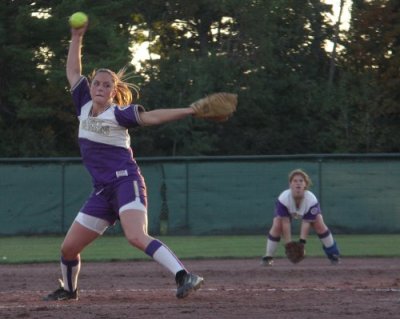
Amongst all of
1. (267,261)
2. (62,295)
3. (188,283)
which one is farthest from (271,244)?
(188,283)

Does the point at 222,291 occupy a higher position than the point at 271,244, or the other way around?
the point at 222,291

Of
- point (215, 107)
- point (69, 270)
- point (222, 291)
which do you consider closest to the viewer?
point (215, 107)

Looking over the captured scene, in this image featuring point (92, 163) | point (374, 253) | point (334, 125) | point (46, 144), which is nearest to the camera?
Answer: point (92, 163)

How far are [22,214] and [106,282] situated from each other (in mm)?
10567

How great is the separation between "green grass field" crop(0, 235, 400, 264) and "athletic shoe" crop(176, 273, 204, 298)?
6668mm

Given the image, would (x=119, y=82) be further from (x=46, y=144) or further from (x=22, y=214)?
(x=46, y=144)

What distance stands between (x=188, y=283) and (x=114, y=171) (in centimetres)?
99

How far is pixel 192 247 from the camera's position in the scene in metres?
17.3

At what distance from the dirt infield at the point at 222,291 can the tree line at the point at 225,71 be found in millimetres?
18242

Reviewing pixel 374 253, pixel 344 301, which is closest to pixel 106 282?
pixel 344 301

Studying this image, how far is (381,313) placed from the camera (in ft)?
24.1

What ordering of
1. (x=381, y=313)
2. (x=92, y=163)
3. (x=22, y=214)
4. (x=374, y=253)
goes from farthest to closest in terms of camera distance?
1. (x=22, y=214)
2. (x=374, y=253)
3. (x=92, y=163)
4. (x=381, y=313)

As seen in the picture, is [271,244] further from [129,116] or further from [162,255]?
[129,116]

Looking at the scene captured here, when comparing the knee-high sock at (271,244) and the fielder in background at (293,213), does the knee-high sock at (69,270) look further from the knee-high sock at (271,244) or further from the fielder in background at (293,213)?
the knee-high sock at (271,244)
